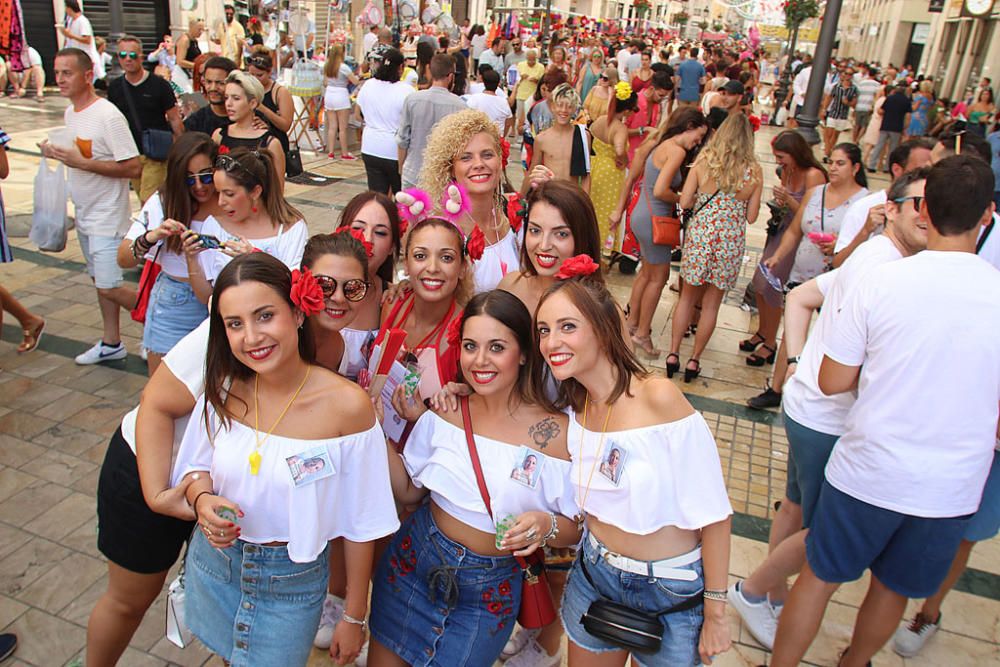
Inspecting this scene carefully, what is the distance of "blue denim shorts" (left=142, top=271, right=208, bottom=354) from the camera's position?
11.5 feet

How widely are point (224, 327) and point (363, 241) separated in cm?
83

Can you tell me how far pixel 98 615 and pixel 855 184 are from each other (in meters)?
4.85

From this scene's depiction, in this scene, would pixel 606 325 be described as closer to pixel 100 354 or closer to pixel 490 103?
pixel 100 354

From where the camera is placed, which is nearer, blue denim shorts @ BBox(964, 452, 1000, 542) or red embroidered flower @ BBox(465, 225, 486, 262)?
blue denim shorts @ BBox(964, 452, 1000, 542)

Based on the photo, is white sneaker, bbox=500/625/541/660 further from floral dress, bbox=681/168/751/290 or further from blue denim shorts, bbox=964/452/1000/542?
floral dress, bbox=681/168/751/290

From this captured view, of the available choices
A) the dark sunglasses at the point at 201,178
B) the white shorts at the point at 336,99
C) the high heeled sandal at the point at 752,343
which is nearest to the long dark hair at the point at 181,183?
the dark sunglasses at the point at 201,178

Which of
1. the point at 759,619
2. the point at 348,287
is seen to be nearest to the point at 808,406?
the point at 759,619

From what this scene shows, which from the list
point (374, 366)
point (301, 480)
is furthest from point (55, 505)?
point (301, 480)

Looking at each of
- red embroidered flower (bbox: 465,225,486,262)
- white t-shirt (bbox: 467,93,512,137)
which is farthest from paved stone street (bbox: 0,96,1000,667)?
white t-shirt (bbox: 467,93,512,137)

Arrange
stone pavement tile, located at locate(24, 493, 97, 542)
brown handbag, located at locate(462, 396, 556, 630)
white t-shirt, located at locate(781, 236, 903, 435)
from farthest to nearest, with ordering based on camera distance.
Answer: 1. stone pavement tile, located at locate(24, 493, 97, 542)
2. white t-shirt, located at locate(781, 236, 903, 435)
3. brown handbag, located at locate(462, 396, 556, 630)

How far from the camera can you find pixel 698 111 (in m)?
5.45

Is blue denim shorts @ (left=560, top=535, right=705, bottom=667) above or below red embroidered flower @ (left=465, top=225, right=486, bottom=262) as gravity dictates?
below

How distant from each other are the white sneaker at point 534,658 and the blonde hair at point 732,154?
3.44m

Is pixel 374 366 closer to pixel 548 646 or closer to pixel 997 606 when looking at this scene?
pixel 548 646
